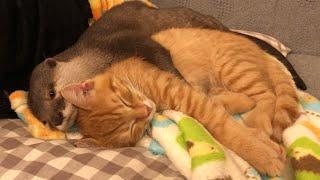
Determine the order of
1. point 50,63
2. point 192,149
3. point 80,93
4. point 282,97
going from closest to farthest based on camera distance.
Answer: point 192,149 → point 80,93 → point 282,97 → point 50,63

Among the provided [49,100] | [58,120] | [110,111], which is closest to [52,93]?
[49,100]

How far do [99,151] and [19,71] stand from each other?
1.98 ft

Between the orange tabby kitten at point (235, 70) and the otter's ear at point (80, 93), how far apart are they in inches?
16.9

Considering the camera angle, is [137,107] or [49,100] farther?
[49,100]

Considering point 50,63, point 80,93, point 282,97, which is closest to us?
point 80,93

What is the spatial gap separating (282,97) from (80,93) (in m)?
0.72

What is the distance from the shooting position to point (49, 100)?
1.64 metres

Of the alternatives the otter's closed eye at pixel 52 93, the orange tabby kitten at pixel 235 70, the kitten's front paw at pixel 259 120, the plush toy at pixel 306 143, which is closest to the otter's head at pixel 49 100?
the otter's closed eye at pixel 52 93

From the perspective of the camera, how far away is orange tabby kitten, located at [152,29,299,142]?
1562 millimetres

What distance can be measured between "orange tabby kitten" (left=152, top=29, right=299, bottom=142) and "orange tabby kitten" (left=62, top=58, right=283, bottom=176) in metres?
0.09

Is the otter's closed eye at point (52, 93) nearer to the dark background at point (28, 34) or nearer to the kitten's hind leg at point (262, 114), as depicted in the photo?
the dark background at point (28, 34)

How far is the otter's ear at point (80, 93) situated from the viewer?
4.85 ft

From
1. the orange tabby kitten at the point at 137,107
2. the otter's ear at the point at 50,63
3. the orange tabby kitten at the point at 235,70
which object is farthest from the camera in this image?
the otter's ear at the point at 50,63

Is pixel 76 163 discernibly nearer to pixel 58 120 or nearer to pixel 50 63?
pixel 58 120
